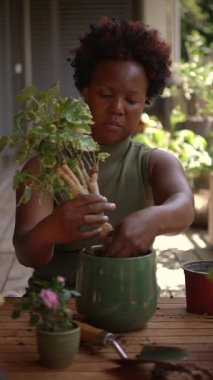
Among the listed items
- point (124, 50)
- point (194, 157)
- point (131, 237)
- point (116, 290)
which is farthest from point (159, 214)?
point (194, 157)

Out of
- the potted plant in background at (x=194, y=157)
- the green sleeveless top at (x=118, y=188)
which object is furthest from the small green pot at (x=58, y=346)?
the potted plant in background at (x=194, y=157)

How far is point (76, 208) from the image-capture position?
141 cm

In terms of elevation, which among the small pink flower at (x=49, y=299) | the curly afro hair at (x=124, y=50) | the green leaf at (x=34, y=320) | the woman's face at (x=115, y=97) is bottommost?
the green leaf at (x=34, y=320)

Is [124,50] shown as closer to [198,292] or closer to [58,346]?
[198,292]

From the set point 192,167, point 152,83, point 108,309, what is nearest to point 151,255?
point 108,309

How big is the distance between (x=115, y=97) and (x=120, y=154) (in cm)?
20

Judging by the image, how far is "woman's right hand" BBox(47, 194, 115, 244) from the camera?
1396 millimetres

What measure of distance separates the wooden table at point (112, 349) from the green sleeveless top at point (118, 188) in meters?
0.25

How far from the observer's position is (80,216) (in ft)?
4.63

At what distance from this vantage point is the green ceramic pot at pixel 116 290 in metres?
1.40

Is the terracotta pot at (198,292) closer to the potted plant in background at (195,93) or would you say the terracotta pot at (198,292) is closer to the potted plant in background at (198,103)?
the potted plant in background at (198,103)

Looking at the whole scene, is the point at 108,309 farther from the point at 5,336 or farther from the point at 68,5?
the point at 68,5

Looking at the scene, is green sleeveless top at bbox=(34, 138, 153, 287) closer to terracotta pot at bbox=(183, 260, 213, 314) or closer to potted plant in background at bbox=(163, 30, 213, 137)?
terracotta pot at bbox=(183, 260, 213, 314)

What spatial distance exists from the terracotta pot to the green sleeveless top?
1.12 feet
